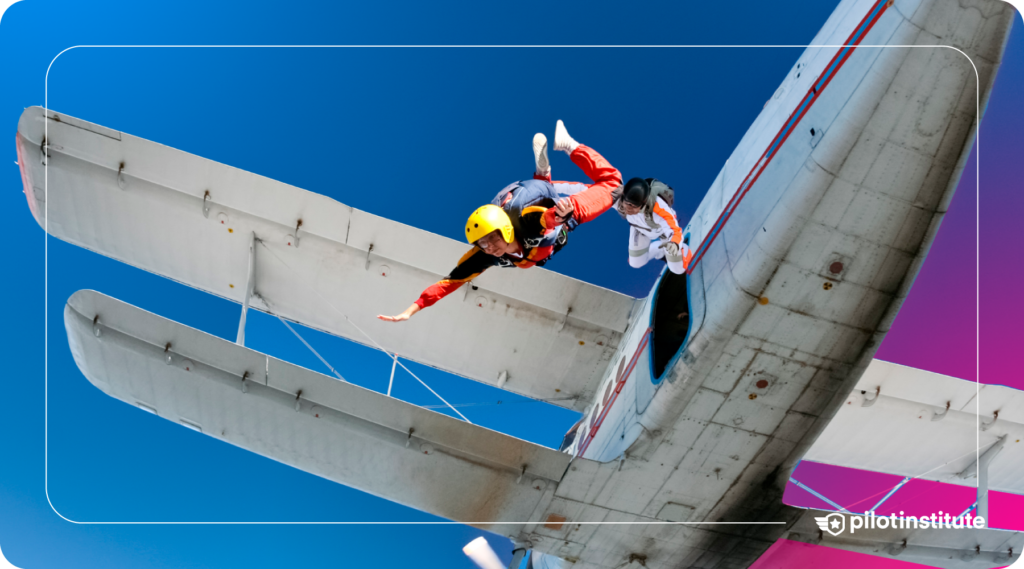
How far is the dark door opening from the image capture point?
7.18 meters

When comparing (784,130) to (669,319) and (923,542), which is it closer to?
(669,319)

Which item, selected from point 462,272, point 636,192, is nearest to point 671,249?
point 636,192

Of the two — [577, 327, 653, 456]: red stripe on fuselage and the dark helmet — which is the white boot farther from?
[577, 327, 653, 456]: red stripe on fuselage

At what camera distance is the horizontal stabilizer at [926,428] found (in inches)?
388

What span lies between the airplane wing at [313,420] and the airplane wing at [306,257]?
3071mm

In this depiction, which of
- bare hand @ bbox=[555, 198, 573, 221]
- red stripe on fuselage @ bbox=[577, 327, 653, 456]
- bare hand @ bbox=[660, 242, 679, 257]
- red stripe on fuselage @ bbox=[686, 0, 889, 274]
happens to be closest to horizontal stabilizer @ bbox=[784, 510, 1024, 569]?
red stripe on fuselage @ bbox=[577, 327, 653, 456]

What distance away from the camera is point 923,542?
801cm

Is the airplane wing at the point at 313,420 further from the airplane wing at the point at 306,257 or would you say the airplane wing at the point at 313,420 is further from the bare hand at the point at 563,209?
the airplane wing at the point at 306,257

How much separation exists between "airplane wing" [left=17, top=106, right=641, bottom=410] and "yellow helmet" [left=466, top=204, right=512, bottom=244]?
4.47 m

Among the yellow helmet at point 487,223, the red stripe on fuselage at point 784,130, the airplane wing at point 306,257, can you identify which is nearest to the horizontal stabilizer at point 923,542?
the red stripe on fuselage at point 784,130

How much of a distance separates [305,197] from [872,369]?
807cm

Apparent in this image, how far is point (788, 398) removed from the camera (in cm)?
694

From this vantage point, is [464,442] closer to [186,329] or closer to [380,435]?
[380,435]

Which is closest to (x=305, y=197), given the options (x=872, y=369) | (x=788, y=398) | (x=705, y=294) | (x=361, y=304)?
(x=361, y=304)
